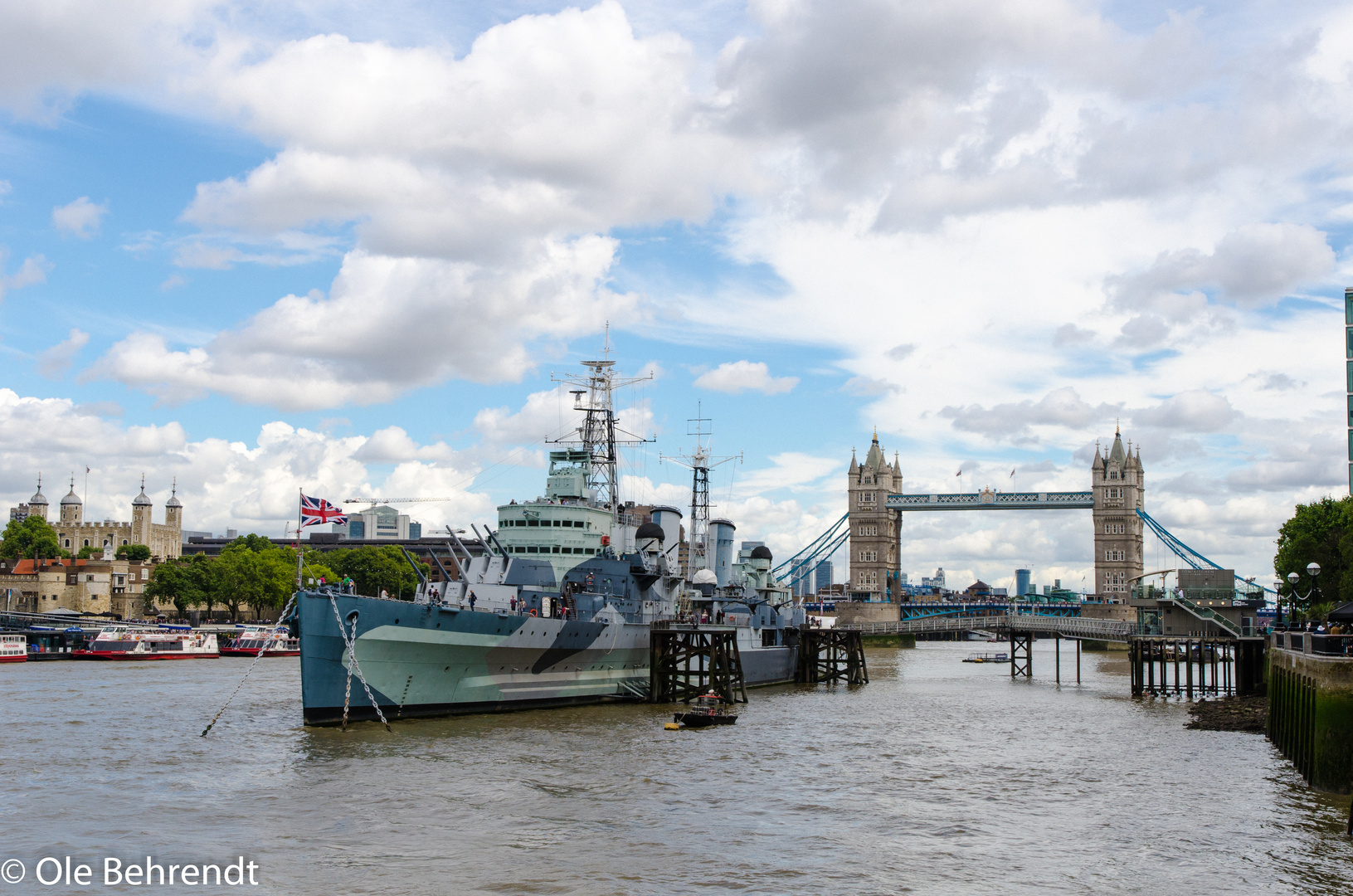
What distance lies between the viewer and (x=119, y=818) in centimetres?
2152

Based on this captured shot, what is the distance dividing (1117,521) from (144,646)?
146145mm

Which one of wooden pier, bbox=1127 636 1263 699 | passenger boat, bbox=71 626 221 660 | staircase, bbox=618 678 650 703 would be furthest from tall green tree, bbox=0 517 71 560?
wooden pier, bbox=1127 636 1263 699

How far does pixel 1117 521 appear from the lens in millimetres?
175625

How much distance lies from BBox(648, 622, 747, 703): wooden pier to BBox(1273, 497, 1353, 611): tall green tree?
105ft

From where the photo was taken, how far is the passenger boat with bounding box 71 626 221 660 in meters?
70.1

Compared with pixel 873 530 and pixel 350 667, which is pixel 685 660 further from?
pixel 873 530

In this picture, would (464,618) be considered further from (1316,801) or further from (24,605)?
(24,605)

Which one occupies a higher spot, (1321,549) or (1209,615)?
(1321,549)

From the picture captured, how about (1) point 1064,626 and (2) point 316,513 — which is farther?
(1) point 1064,626

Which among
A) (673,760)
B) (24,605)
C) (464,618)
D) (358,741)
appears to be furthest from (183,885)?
(24,605)

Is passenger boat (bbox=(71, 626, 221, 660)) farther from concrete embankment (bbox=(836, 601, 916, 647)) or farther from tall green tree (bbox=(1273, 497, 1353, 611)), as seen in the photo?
concrete embankment (bbox=(836, 601, 916, 647))

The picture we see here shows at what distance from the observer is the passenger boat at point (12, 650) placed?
66.0 meters

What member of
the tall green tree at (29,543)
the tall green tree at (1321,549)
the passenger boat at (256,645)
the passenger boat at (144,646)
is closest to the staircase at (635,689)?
the tall green tree at (1321,549)

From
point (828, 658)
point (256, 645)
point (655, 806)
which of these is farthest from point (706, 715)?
point (256, 645)
